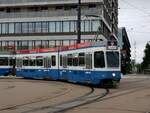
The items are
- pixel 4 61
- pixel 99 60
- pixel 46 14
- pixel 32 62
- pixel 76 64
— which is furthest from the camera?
pixel 46 14

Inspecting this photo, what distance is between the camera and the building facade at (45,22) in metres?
86.4

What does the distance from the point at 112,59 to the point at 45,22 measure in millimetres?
57190

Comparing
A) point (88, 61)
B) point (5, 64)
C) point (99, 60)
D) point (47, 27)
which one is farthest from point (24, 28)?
point (99, 60)

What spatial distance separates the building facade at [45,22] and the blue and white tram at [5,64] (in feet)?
98.4

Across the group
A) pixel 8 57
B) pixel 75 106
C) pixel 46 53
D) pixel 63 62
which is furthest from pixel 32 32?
pixel 75 106

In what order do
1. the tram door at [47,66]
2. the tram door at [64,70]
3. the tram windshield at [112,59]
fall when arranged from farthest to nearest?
the tram door at [47,66] < the tram door at [64,70] < the tram windshield at [112,59]

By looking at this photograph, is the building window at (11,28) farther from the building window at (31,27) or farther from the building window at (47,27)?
the building window at (31,27)

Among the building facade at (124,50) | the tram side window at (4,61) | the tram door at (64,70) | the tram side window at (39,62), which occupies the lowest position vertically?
the tram door at (64,70)

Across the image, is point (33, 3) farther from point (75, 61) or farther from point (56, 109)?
point (56, 109)

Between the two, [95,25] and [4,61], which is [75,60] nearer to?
[4,61]

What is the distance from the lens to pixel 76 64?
37.9 m

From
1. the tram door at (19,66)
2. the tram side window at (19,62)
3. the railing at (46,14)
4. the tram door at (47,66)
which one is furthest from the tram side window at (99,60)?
the railing at (46,14)

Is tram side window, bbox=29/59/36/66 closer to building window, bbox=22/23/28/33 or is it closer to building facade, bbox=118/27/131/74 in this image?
building facade, bbox=118/27/131/74

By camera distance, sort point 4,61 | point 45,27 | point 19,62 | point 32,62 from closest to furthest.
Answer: point 32,62 → point 19,62 → point 4,61 → point 45,27
